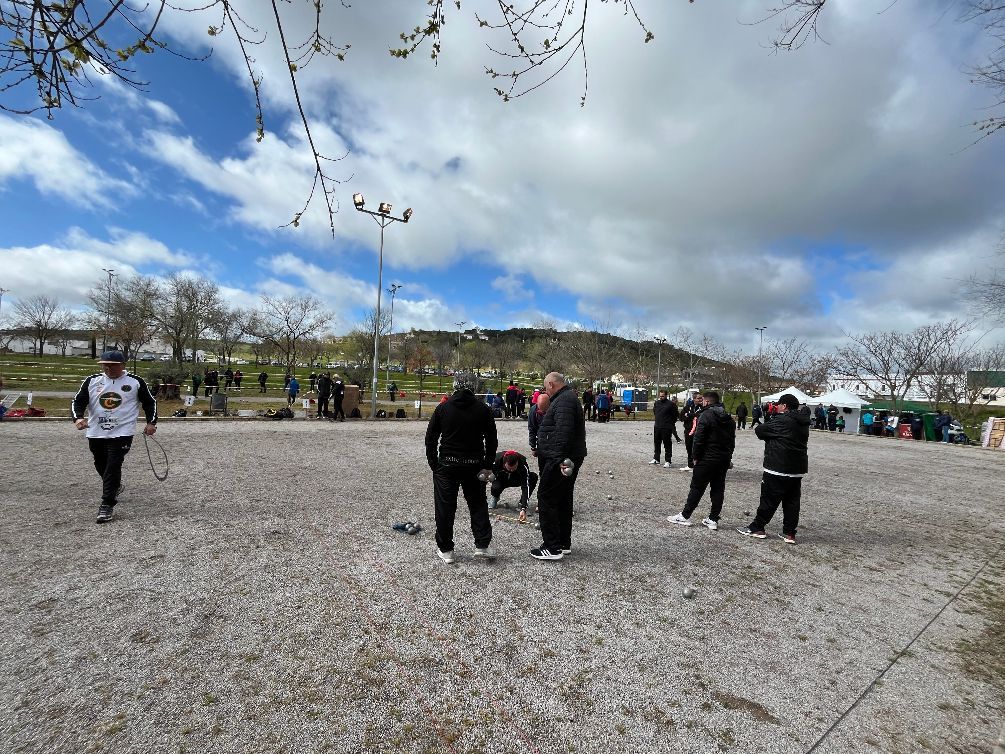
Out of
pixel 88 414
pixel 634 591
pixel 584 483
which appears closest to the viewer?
pixel 634 591

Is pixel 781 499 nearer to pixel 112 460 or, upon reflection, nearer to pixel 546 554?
pixel 546 554

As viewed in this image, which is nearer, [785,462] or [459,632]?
[459,632]

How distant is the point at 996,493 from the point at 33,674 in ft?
51.1

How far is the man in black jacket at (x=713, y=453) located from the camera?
553cm

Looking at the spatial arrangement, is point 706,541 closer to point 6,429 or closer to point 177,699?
point 177,699

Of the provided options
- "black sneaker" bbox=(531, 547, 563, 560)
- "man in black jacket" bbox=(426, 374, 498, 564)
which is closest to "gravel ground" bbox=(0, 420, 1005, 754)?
"black sneaker" bbox=(531, 547, 563, 560)

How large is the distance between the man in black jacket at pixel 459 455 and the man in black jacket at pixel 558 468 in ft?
1.93

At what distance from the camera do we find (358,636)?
295 centimetres

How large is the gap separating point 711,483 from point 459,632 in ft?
13.3

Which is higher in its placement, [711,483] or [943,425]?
[943,425]

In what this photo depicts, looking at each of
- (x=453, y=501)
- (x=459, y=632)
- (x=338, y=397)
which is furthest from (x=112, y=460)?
(x=338, y=397)

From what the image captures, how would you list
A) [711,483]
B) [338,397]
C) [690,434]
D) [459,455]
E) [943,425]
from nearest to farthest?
[459,455] → [711,483] → [690,434] → [338,397] → [943,425]

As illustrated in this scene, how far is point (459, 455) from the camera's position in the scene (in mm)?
4102

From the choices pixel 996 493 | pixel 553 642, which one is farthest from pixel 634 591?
pixel 996 493
